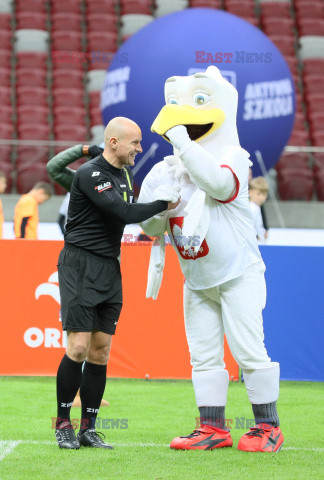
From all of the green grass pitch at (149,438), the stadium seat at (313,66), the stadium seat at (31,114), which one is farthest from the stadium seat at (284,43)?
the green grass pitch at (149,438)

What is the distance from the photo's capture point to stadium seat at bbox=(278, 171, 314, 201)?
11453mm

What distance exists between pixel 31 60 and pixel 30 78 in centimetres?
58

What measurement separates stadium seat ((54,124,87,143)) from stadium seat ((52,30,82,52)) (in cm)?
249

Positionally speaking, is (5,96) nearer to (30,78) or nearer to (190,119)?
(30,78)

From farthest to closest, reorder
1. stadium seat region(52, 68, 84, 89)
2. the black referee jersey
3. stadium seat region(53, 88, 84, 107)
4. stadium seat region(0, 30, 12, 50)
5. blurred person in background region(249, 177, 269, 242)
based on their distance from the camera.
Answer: stadium seat region(0, 30, 12, 50) < stadium seat region(52, 68, 84, 89) < stadium seat region(53, 88, 84, 107) < blurred person in background region(249, 177, 269, 242) < the black referee jersey

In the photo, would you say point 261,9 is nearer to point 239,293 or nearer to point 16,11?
point 16,11

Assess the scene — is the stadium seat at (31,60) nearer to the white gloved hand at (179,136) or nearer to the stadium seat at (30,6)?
the stadium seat at (30,6)

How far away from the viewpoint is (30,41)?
15.6m

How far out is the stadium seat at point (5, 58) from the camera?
15.1 m

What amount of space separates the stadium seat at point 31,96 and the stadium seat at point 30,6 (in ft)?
8.02

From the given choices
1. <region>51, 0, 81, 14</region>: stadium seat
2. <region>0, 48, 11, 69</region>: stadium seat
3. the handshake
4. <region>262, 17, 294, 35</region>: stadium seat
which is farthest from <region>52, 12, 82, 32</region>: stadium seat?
the handshake

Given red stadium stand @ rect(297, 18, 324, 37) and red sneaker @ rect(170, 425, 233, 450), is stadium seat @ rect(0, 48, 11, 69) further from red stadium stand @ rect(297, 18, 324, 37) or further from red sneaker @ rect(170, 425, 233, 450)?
red sneaker @ rect(170, 425, 233, 450)

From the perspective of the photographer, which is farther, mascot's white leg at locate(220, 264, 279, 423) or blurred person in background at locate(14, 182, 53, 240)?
blurred person in background at locate(14, 182, 53, 240)

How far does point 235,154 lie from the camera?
437 centimetres
